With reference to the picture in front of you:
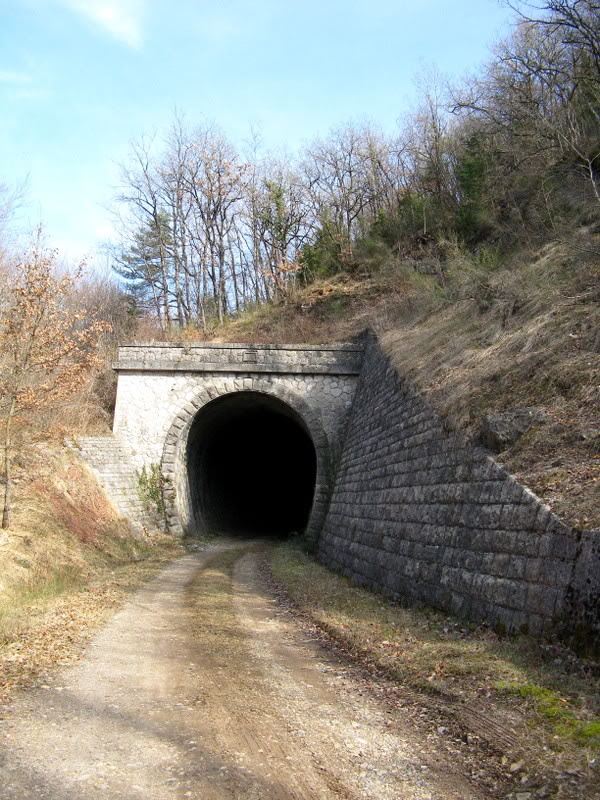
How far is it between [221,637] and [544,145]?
14259 mm

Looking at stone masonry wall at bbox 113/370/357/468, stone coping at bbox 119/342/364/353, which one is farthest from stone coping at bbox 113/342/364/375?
stone masonry wall at bbox 113/370/357/468

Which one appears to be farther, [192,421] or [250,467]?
[250,467]

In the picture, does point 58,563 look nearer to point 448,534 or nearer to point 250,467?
point 448,534

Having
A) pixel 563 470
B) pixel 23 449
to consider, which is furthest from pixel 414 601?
pixel 23 449

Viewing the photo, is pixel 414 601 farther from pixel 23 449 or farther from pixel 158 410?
pixel 158 410

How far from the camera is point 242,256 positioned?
37.2 m

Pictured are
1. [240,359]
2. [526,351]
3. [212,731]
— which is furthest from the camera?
[240,359]

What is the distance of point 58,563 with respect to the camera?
11.3 m

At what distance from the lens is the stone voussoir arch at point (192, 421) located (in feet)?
62.1

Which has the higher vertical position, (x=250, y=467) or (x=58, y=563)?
(x=250, y=467)

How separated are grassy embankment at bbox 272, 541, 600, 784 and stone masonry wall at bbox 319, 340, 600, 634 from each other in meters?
0.35

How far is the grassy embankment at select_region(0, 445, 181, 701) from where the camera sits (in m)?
6.85

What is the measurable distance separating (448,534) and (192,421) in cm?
1285

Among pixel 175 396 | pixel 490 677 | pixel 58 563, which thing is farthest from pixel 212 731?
pixel 175 396
